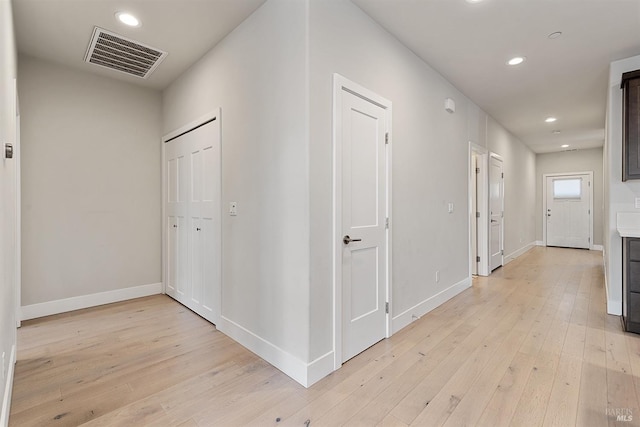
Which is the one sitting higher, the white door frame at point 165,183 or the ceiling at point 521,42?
the ceiling at point 521,42

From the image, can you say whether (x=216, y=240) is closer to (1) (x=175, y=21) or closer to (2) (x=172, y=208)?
(2) (x=172, y=208)

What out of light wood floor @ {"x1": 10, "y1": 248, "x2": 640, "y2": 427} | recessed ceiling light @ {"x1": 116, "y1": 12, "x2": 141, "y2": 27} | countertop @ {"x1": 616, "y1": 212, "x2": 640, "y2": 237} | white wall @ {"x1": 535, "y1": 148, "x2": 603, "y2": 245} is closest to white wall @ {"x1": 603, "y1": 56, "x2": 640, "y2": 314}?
countertop @ {"x1": 616, "y1": 212, "x2": 640, "y2": 237}

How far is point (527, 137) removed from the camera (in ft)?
22.7

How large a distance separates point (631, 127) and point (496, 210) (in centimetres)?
265

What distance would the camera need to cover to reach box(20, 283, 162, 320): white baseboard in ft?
10.5

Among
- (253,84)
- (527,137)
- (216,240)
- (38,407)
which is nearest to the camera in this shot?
(38,407)

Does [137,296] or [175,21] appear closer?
[175,21]

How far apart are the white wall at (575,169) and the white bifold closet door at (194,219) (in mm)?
9013

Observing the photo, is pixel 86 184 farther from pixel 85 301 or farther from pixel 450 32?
pixel 450 32

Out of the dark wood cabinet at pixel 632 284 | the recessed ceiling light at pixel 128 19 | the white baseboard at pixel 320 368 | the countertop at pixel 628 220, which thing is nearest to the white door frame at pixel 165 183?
the recessed ceiling light at pixel 128 19

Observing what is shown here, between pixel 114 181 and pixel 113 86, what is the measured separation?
1.15 metres

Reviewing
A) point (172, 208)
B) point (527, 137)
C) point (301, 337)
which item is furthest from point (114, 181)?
point (527, 137)

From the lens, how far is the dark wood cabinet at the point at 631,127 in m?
2.98

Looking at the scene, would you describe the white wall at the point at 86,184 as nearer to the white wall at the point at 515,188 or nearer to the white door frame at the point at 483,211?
the white door frame at the point at 483,211
